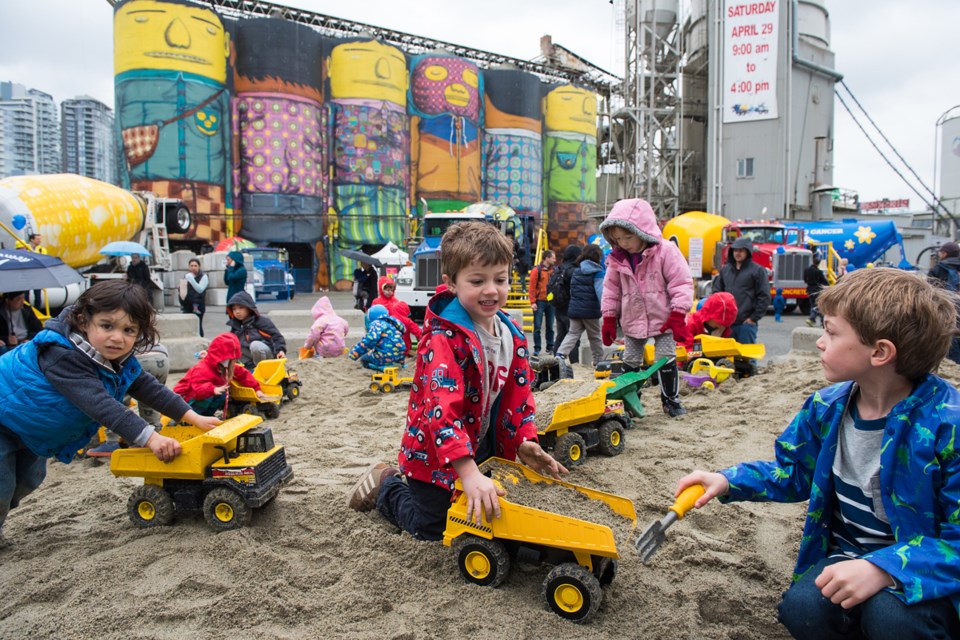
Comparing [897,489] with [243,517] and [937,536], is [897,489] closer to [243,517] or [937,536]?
[937,536]

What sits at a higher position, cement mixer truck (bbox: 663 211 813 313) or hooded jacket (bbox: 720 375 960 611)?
cement mixer truck (bbox: 663 211 813 313)

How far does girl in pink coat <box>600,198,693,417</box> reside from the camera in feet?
14.9

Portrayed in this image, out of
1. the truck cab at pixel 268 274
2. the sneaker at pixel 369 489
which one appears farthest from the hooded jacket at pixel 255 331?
the truck cab at pixel 268 274

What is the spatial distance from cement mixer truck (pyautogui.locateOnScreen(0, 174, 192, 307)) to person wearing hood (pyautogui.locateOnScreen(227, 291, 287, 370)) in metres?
5.28

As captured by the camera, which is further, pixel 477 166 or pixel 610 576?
pixel 477 166

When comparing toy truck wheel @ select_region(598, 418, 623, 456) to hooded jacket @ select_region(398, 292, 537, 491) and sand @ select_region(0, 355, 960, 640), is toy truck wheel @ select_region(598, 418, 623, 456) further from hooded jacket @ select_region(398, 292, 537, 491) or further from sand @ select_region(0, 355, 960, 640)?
hooded jacket @ select_region(398, 292, 537, 491)

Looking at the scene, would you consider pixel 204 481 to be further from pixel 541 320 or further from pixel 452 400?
pixel 541 320

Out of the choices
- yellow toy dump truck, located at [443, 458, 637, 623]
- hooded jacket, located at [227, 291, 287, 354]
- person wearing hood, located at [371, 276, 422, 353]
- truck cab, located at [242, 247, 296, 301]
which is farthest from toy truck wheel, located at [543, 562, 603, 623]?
truck cab, located at [242, 247, 296, 301]

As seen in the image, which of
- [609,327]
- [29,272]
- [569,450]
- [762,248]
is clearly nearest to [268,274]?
[762,248]

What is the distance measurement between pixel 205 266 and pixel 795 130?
25.1 m

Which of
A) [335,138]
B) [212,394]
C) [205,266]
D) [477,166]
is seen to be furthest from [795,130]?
[212,394]

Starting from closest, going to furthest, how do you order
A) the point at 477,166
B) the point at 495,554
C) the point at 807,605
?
the point at 807,605 < the point at 495,554 < the point at 477,166

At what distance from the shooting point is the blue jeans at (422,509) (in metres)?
2.49

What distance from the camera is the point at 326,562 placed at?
2475mm
